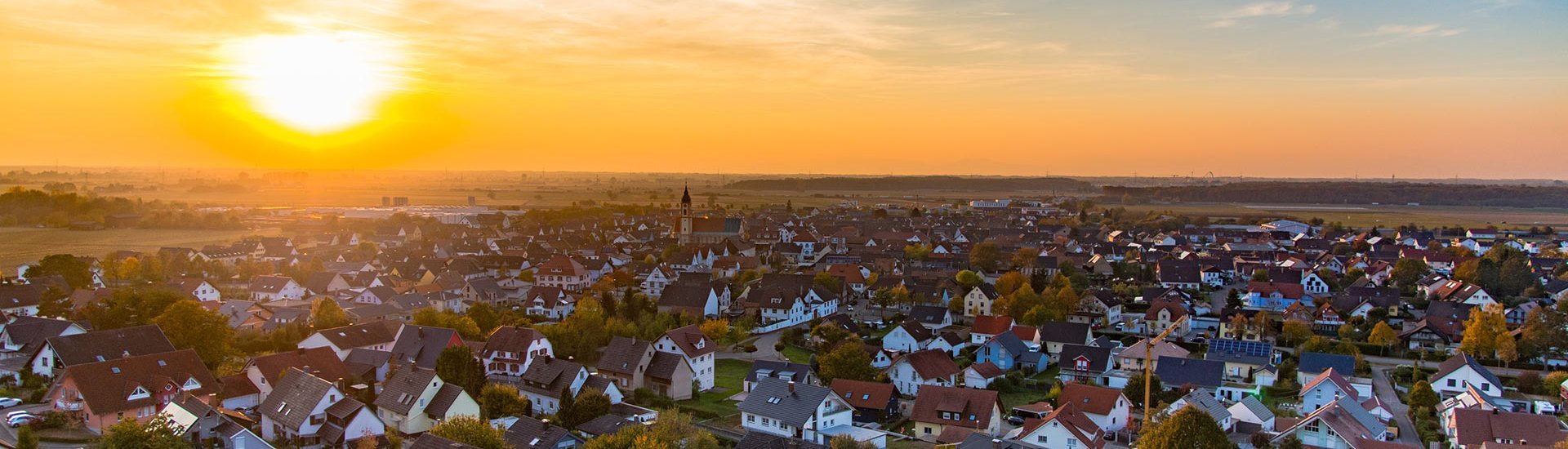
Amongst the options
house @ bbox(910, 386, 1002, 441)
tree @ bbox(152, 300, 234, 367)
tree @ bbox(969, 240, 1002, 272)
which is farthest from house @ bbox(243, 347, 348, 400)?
tree @ bbox(969, 240, 1002, 272)

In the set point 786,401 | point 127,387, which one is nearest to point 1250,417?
point 786,401

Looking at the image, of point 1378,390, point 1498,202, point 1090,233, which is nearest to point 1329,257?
point 1090,233

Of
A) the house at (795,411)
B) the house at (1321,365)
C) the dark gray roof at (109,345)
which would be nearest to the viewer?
the house at (795,411)

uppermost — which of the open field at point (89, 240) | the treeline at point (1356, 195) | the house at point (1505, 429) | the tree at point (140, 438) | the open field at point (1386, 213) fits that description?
the tree at point (140, 438)

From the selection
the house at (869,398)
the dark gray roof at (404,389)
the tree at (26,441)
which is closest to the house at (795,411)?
the house at (869,398)

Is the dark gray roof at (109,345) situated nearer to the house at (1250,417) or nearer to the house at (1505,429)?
the house at (1250,417)

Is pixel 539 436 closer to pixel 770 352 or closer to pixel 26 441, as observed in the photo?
pixel 26 441
